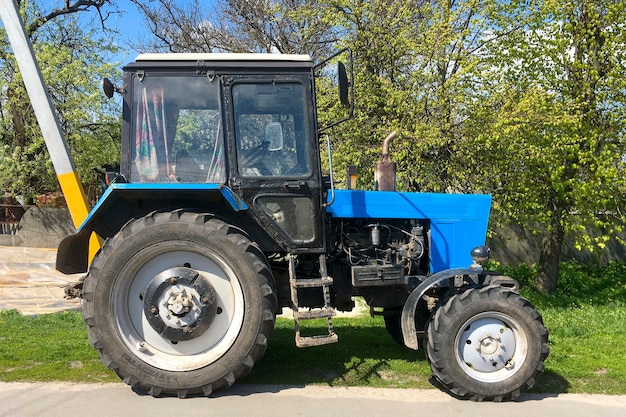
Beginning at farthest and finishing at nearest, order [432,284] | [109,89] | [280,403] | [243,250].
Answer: [109,89] → [432,284] → [243,250] → [280,403]

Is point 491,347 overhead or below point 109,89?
below

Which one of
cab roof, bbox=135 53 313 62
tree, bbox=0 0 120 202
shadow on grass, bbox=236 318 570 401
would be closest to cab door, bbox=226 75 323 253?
cab roof, bbox=135 53 313 62

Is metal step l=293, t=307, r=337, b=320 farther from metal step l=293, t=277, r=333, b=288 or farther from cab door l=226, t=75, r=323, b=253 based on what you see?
cab door l=226, t=75, r=323, b=253

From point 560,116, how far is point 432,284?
532 centimetres

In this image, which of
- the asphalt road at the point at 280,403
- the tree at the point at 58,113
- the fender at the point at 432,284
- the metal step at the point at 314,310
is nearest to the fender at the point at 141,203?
the metal step at the point at 314,310

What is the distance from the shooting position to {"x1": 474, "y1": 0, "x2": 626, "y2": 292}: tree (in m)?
8.35

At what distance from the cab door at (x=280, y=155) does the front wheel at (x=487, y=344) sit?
50.0 inches

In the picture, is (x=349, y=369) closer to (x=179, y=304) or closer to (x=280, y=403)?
(x=280, y=403)

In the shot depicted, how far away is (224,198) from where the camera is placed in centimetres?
429

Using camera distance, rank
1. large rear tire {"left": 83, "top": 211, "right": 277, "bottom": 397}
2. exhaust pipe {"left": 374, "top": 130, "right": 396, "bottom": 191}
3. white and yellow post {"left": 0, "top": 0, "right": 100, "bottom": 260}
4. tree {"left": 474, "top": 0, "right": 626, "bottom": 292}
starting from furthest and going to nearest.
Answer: tree {"left": 474, "top": 0, "right": 626, "bottom": 292}, white and yellow post {"left": 0, "top": 0, "right": 100, "bottom": 260}, exhaust pipe {"left": 374, "top": 130, "right": 396, "bottom": 191}, large rear tire {"left": 83, "top": 211, "right": 277, "bottom": 397}

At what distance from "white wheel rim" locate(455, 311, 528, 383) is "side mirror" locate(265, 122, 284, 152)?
2178 mm

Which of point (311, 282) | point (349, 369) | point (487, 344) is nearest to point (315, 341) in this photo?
point (311, 282)

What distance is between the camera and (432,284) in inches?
173

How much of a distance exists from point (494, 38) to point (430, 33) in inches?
49.2
